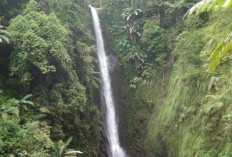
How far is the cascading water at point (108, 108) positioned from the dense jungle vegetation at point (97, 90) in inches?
35.0

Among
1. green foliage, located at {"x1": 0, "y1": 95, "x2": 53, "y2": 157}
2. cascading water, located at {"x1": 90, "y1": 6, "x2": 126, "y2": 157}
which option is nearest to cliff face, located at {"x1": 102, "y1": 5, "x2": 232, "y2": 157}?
cascading water, located at {"x1": 90, "y1": 6, "x2": 126, "y2": 157}

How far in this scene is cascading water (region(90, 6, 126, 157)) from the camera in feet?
50.5

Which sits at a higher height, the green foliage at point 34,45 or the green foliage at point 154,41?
the green foliage at point 34,45

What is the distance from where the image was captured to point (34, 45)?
930 cm

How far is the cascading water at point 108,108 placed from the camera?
15400 mm

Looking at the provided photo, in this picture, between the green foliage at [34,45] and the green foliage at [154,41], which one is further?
the green foliage at [154,41]

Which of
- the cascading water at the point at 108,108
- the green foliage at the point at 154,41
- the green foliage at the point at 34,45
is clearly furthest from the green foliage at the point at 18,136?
the green foliage at the point at 154,41

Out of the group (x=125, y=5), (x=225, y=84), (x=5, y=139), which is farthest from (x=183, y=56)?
(x=125, y=5)

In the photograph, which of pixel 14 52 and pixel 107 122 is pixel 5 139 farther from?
pixel 107 122

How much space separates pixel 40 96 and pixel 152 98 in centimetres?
925

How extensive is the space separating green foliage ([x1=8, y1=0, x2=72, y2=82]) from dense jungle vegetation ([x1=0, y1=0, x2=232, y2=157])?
0.14 ft

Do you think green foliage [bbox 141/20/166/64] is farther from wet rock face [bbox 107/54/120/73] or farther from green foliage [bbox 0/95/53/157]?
green foliage [bbox 0/95/53/157]

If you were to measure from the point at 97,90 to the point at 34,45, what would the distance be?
8026mm

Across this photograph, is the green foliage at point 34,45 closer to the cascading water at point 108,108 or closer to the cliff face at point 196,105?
the cliff face at point 196,105
